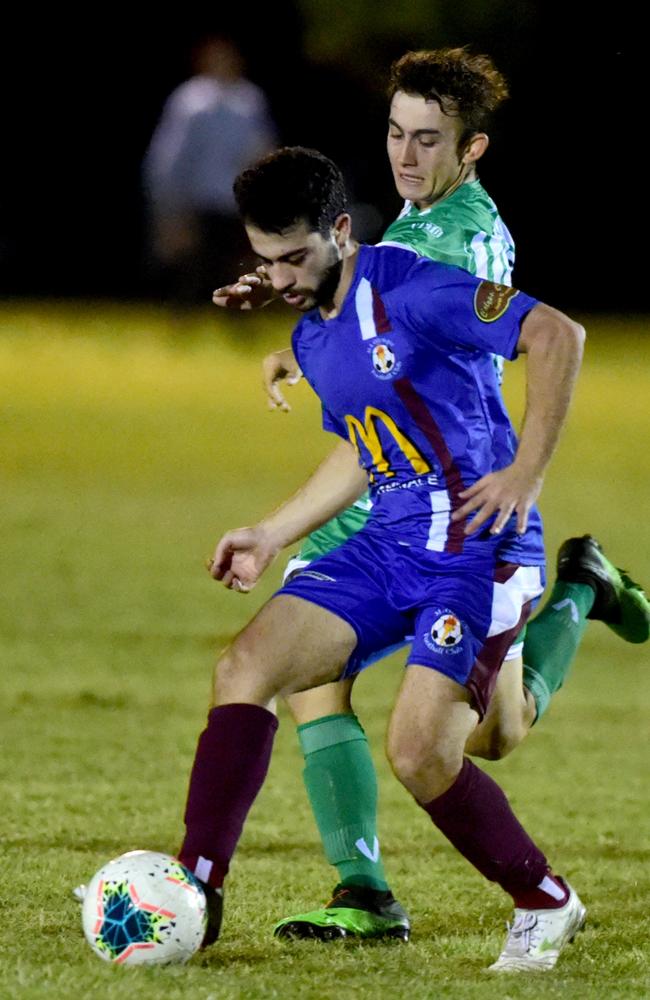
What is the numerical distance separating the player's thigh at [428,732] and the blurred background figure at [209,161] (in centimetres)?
1393

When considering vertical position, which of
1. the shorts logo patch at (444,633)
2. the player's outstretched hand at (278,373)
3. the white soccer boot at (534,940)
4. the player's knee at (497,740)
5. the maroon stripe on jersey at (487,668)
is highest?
the player's outstretched hand at (278,373)

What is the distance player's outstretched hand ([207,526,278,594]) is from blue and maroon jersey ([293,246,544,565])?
0.29 metres

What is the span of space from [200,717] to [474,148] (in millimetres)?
2707

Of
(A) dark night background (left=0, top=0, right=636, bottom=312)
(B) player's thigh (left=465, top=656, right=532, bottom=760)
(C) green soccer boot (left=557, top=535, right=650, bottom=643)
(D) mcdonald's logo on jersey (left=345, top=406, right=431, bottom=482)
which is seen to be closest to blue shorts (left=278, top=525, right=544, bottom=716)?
(D) mcdonald's logo on jersey (left=345, top=406, right=431, bottom=482)

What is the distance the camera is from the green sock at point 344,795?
5164mm

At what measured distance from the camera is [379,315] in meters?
4.87

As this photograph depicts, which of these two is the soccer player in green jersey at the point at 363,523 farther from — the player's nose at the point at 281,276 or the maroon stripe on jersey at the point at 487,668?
the player's nose at the point at 281,276

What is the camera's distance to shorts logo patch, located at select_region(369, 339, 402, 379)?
191 inches

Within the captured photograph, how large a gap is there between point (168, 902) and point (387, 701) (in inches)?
149

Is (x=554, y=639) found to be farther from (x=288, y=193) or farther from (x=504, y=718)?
(x=288, y=193)

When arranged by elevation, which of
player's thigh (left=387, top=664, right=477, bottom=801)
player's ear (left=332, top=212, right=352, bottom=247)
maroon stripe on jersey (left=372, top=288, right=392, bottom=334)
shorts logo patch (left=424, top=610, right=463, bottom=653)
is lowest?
player's thigh (left=387, top=664, right=477, bottom=801)

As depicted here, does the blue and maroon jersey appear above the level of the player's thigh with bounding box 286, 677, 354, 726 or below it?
above

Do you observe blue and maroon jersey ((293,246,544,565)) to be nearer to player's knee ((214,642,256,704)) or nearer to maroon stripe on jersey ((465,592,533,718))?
A: maroon stripe on jersey ((465,592,533,718))

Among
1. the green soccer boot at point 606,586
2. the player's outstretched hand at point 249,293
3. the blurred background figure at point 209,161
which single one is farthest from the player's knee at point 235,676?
the blurred background figure at point 209,161
